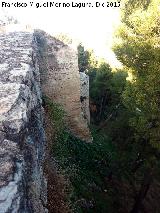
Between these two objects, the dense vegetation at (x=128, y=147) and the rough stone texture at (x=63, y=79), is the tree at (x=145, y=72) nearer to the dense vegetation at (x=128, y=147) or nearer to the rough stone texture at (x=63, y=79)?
the dense vegetation at (x=128, y=147)

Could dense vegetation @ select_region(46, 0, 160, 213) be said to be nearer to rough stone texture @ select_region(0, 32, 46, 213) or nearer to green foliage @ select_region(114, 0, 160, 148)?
green foliage @ select_region(114, 0, 160, 148)

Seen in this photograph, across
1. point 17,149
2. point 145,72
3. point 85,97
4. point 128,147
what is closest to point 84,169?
point 145,72

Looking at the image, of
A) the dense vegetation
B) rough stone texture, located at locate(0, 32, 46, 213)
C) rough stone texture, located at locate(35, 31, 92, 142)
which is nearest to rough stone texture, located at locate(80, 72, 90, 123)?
rough stone texture, located at locate(35, 31, 92, 142)

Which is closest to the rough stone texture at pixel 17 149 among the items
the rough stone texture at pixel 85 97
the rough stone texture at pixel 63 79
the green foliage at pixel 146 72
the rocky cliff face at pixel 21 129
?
the rocky cliff face at pixel 21 129

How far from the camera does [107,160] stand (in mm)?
11820

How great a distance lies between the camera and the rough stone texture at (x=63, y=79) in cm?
1136

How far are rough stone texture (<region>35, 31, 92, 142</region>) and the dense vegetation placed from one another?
0.89 meters

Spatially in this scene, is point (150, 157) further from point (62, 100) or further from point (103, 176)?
point (62, 100)

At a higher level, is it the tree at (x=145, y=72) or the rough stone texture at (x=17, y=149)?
the rough stone texture at (x=17, y=149)

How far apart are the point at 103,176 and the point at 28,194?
746 centimetres

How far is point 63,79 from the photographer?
12242mm

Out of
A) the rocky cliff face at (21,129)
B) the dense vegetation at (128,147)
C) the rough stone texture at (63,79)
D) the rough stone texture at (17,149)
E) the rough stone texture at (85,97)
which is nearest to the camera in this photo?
the rough stone texture at (17,149)

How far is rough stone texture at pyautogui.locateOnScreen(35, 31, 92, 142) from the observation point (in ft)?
37.3

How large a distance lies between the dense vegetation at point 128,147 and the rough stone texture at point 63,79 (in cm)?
89
